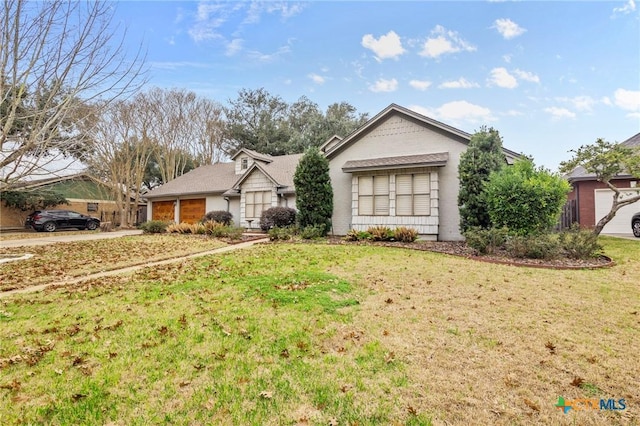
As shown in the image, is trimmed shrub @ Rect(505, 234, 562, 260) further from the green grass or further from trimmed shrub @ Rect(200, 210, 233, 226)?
trimmed shrub @ Rect(200, 210, 233, 226)

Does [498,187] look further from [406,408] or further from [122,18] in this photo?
[122,18]

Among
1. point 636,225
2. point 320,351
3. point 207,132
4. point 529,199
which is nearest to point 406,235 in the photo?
point 529,199

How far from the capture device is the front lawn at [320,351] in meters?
2.62

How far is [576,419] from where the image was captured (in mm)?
2533

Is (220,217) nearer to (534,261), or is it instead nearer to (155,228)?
(155,228)

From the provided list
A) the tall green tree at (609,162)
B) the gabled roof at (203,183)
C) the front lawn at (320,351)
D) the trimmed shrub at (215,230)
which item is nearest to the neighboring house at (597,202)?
the tall green tree at (609,162)

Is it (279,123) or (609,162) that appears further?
(279,123)

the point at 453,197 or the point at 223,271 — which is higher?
the point at 453,197

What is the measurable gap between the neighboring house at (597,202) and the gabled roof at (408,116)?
6.73 metres

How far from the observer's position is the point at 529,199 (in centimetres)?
956

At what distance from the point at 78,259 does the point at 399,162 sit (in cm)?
1222

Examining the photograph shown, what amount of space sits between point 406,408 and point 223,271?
5.87 metres

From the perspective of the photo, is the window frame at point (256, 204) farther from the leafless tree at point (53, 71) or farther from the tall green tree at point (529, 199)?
the tall green tree at point (529, 199)

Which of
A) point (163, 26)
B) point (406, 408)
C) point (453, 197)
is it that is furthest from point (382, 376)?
point (453, 197)
